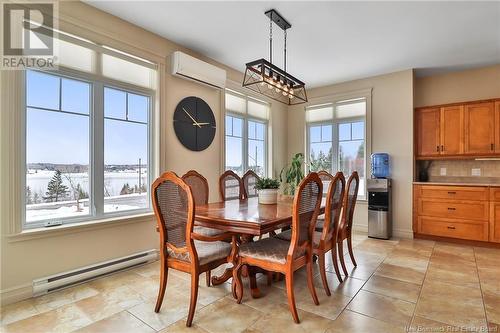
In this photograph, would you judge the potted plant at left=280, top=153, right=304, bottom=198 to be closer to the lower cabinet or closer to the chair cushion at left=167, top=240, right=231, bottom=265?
the lower cabinet

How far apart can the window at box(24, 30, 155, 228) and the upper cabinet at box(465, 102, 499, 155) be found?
4.82 meters

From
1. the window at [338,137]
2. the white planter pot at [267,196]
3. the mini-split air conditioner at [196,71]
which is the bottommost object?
the white planter pot at [267,196]

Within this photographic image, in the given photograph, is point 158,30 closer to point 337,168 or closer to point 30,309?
point 30,309

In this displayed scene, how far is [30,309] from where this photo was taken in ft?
7.23

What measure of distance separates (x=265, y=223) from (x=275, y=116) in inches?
157

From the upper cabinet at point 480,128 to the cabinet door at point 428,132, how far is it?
396 millimetres

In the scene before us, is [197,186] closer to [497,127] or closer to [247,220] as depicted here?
[247,220]

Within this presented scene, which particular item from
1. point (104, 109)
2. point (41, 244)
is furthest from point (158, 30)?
point (41, 244)

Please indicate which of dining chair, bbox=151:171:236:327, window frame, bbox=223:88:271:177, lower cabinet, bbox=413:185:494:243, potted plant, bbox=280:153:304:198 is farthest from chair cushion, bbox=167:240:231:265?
lower cabinet, bbox=413:185:494:243

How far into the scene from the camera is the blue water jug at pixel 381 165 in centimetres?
468

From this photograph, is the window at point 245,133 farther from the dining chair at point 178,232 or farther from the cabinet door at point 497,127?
the cabinet door at point 497,127

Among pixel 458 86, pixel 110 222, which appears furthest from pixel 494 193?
pixel 110 222

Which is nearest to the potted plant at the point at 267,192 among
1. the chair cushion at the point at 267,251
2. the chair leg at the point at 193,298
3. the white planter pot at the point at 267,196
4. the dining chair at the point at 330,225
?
the white planter pot at the point at 267,196

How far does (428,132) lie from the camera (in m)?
4.66
